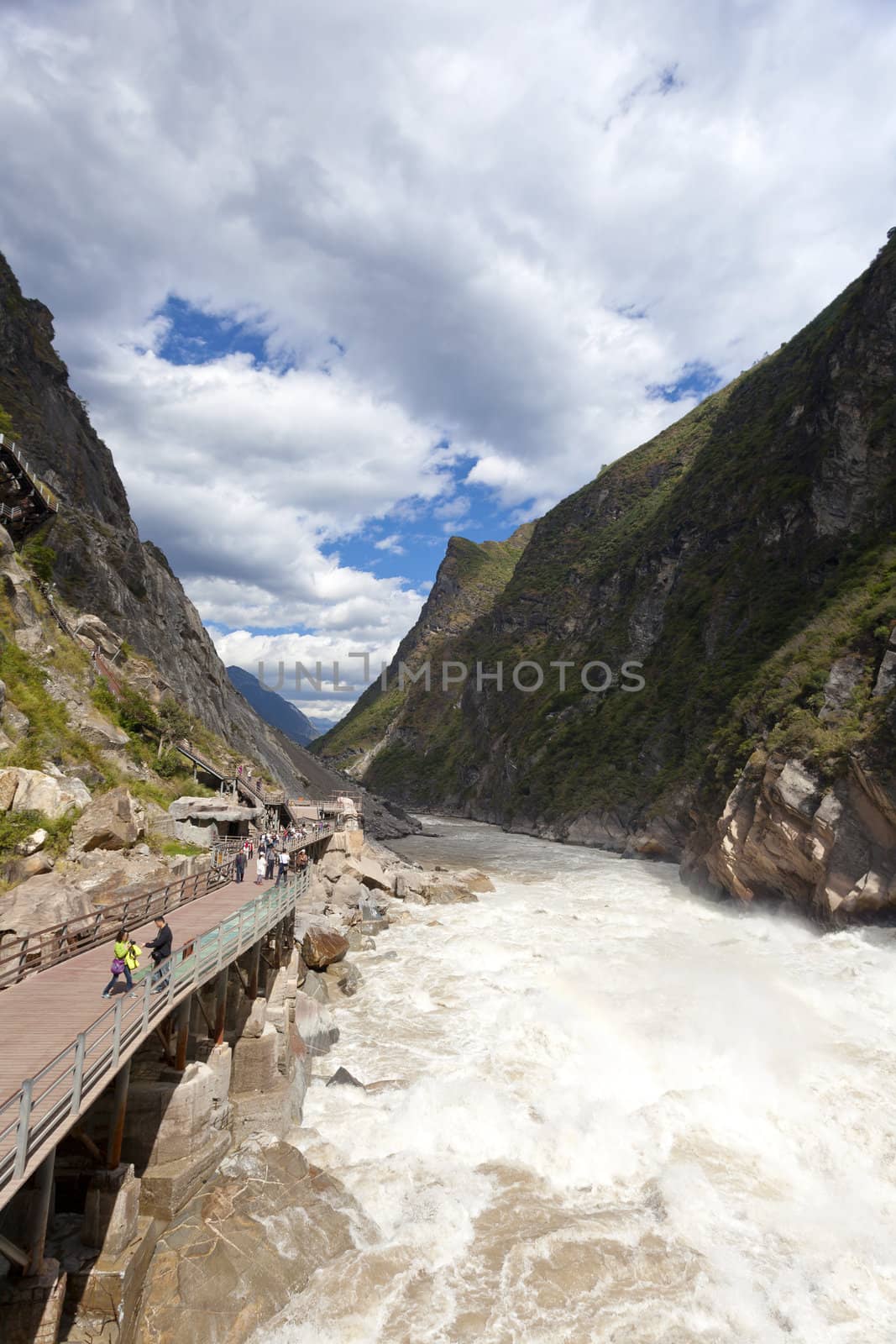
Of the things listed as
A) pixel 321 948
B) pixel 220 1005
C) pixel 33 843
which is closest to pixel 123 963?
pixel 220 1005

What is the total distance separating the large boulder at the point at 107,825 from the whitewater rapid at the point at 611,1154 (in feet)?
28.5

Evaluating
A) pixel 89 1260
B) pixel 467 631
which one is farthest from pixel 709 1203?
pixel 467 631

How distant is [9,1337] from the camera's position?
610 centimetres

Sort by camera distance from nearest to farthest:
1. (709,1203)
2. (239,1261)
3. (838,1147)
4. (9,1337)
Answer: (9,1337) → (239,1261) → (709,1203) → (838,1147)

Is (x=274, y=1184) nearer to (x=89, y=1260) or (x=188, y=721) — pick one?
(x=89, y=1260)

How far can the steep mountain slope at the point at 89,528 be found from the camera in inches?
1625

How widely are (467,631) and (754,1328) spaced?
464ft

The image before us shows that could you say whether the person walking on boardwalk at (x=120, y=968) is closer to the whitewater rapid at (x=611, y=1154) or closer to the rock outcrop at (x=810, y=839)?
the whitewater rapid at (x=611, y=1154)

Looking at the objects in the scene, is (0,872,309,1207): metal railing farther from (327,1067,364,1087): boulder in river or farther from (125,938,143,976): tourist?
(327,1067,364,1087): boulder in river

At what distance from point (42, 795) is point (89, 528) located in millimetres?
33958

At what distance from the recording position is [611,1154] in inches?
448

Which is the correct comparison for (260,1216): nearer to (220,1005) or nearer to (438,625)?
(220,1005)

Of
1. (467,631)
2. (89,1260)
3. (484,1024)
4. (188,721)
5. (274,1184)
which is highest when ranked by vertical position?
(467,631)

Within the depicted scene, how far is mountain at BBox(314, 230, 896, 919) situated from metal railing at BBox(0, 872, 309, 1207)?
24.8 meters
